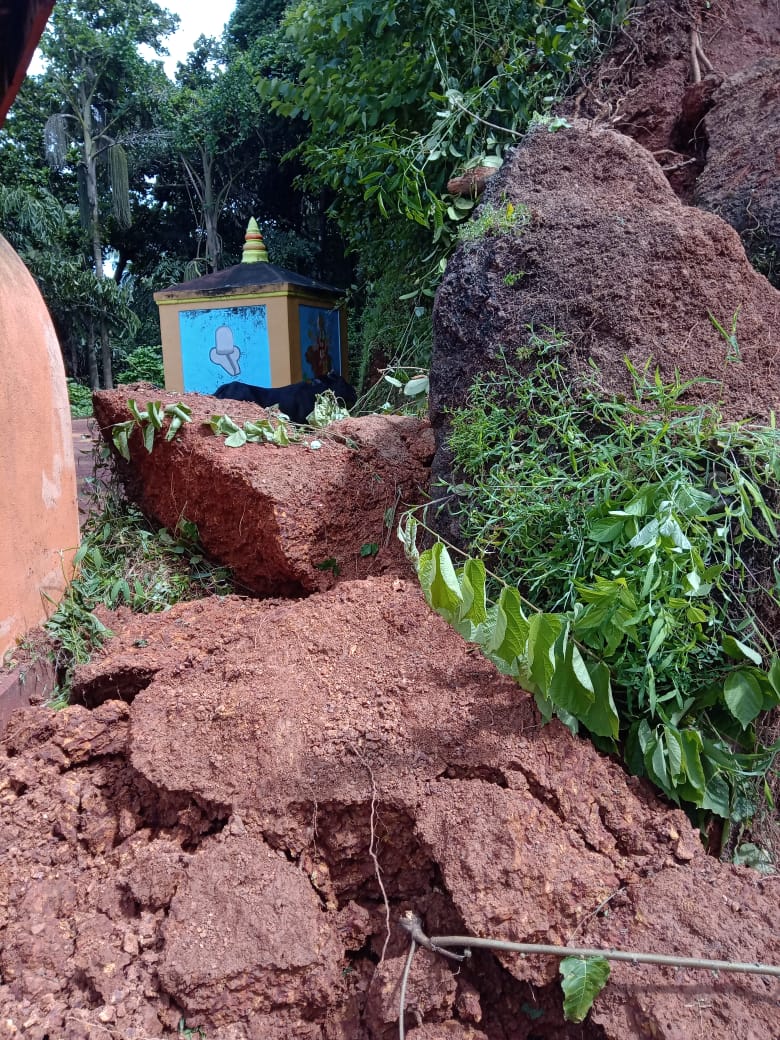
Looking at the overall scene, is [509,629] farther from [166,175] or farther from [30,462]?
[166,175]

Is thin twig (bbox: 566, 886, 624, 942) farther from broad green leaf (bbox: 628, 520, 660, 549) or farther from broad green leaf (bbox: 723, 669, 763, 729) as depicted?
broad green leaf (bbox: 628, 520, 660, 549)

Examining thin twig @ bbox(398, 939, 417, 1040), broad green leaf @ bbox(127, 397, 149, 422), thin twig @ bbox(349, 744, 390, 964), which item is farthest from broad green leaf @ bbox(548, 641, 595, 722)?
broad green leaf @ bbox(127, 397, 149, 422)

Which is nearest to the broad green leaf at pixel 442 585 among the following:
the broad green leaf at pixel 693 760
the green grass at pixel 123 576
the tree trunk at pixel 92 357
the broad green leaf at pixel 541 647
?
the broad green leaf at pixel 541 647

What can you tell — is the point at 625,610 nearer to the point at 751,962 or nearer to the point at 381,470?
the point at 751,962

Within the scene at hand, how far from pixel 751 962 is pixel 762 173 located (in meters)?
3.10

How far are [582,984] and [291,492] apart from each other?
5.73ft

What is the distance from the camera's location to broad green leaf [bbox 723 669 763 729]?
150 centimetres

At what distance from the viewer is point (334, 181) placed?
19.1 feet

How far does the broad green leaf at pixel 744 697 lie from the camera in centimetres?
150

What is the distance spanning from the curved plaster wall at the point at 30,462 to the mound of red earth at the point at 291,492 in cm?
33

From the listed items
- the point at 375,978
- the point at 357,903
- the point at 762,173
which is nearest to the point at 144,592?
the point at 357,903

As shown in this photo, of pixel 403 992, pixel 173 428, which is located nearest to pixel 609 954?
pixel 403 992

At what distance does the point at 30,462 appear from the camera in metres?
2.47

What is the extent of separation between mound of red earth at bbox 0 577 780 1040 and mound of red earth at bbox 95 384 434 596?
61 cm
